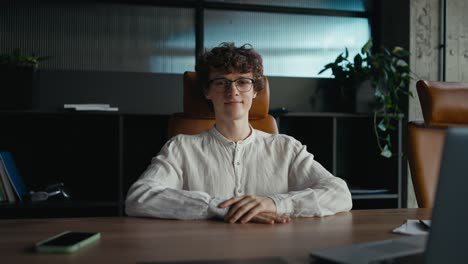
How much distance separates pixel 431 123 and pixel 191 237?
1.14 meters

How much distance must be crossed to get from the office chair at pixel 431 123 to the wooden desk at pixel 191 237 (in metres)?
0.37

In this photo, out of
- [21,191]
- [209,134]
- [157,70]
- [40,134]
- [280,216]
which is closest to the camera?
[280,216]

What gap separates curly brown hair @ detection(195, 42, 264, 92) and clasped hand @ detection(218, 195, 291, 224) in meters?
0.69

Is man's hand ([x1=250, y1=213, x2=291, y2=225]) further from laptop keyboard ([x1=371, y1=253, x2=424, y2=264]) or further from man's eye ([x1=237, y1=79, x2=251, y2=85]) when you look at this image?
man's eye ([x1=237, y1=79, x2=251, y2=85])

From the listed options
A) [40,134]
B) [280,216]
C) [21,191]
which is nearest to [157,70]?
[40,134]

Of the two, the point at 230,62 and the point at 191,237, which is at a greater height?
the point at 230,62

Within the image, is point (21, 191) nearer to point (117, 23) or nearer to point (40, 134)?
point (40, 134)

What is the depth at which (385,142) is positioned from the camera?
2881 mm

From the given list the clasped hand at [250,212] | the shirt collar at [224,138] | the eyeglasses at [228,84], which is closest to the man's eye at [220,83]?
the eyeglasses at [228,84]

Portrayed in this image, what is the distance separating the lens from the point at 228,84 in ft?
5.77

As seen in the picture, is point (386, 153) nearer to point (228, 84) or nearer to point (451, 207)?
point (228, 84)

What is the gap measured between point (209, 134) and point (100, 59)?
140 centimetres

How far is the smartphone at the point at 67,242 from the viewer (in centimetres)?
85

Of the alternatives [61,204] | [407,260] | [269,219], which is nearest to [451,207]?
[407,260]
